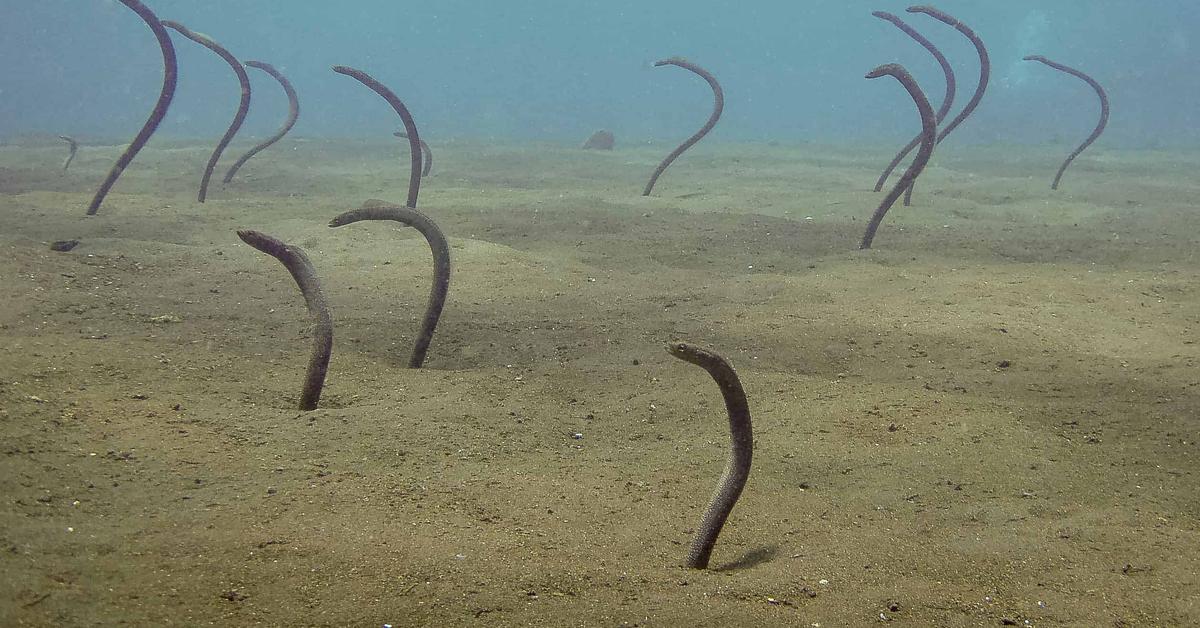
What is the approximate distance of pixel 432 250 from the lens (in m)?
4.41

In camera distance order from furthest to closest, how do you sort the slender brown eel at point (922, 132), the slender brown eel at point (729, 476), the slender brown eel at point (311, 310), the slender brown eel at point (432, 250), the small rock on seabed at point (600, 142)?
the small rock on seabed at point (600, 142) → the slender brown eel at point (922, 132) → the slender brown eel at point (432, 250) → the slender brown eel at point (311, 310) → the slender brown eel at point (729, 476)

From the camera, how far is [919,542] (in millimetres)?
2725

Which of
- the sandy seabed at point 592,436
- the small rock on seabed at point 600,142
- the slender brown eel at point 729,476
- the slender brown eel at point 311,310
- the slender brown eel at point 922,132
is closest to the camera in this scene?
the sandy seabed at point 592,436

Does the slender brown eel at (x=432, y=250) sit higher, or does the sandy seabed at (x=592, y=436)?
the slender brown eel at (x=432, y=250)

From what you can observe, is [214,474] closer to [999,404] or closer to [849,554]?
[849,554]

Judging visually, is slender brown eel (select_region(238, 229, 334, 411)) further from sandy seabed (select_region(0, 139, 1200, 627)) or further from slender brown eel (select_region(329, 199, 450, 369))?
slender brown eel (select_region(329, 199, 450, 369))

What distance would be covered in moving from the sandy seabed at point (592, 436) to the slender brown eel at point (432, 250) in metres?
0.19

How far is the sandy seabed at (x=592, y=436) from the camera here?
2271 millimetres

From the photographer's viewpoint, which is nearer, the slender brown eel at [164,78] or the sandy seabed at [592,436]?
the sandy seabed at [592,436]

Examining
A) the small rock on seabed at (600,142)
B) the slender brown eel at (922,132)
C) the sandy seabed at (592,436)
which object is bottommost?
the sandy seabed at (592,436)

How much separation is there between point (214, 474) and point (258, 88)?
2617 inches

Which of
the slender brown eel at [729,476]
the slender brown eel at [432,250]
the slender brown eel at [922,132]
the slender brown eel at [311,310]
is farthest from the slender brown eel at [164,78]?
the slender brown eel at [729,476]

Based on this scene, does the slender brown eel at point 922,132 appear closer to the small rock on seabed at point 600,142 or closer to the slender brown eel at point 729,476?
the slender brown eel at point 729,476

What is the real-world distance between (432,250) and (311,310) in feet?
2.80
